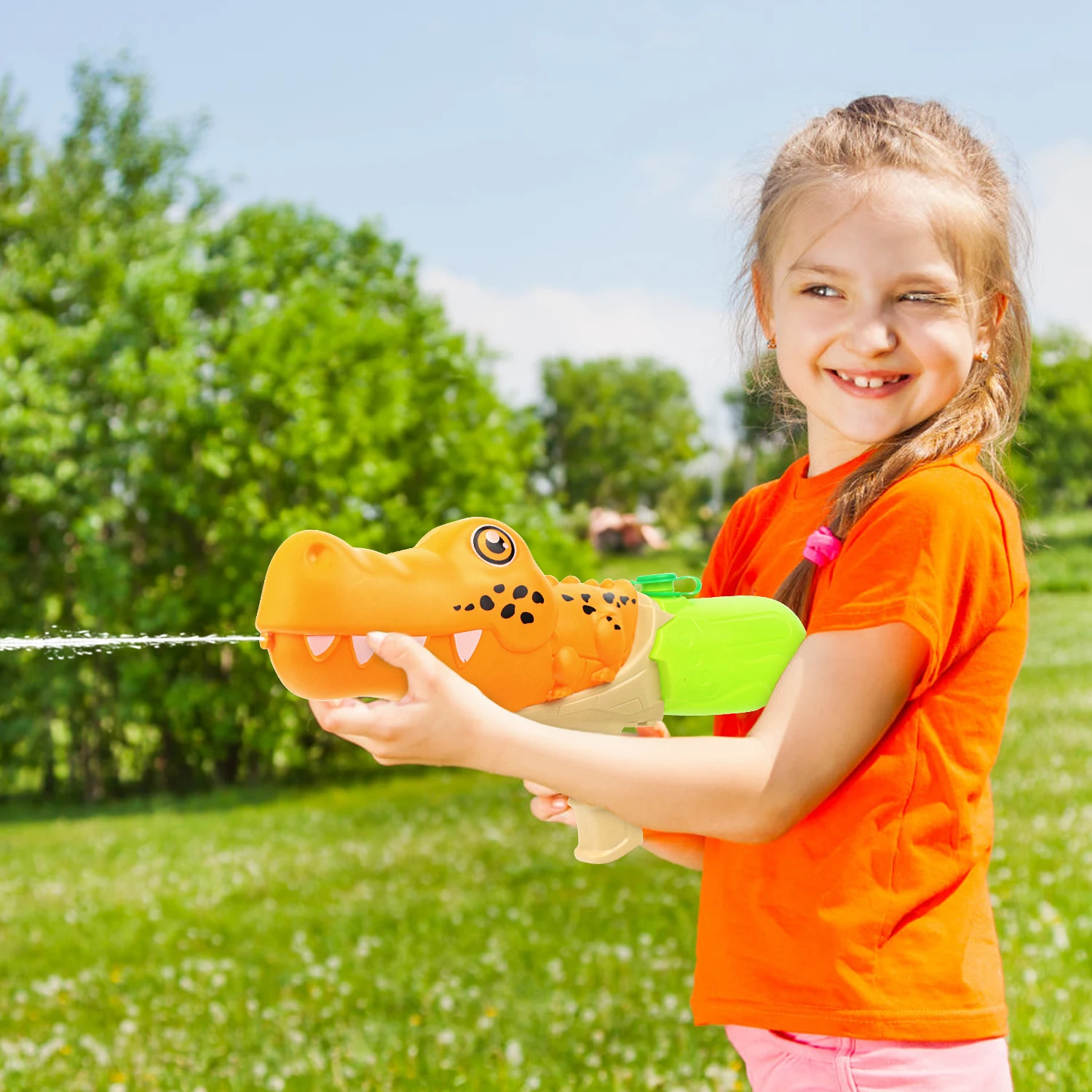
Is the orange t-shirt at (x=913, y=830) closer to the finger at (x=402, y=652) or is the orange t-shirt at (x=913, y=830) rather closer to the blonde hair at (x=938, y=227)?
the blonde hair at (x=938, y=227)

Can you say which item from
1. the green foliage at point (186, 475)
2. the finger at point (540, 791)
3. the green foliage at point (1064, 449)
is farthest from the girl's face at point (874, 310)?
the green foliage at point (1064, 449)

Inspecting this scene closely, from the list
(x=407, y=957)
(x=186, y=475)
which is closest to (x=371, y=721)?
(x=407, y=957)

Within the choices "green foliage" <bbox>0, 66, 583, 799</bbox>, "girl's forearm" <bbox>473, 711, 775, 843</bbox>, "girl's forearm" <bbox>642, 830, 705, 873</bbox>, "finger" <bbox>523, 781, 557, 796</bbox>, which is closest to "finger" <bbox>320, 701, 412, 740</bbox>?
"girl's forearm" <bbox>473, 711, 775, 843</bbox>

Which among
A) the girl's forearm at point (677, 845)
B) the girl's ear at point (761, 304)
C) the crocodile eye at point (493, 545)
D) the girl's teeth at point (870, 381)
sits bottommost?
the girl's forearm at point (677, 845)

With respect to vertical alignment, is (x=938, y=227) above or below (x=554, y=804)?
above

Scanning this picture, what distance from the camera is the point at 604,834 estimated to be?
1.45 metres

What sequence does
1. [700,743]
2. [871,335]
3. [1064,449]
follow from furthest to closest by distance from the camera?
[1064,449] → [871,335] → [700,743]

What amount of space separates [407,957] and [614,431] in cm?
2514

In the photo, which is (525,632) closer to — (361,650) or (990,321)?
(361,650)

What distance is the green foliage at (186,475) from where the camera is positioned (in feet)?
41.3

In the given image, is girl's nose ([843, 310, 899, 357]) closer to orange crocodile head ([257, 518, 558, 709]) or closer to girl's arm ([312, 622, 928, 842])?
girl's arm ([312, 622, 928, 842])

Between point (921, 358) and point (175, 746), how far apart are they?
42.6ft

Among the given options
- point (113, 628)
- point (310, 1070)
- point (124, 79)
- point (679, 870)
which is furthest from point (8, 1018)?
point (124, 79)

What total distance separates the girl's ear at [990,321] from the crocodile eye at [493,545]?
2.19ft
